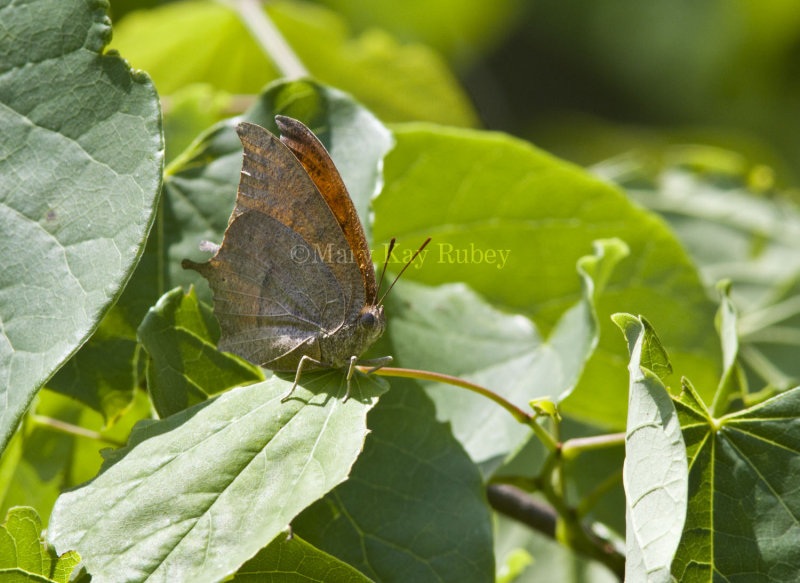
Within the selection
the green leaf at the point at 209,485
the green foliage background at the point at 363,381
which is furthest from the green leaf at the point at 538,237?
the green leaf at the point at 209,485

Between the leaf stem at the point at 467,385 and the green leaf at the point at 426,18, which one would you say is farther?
the green leaf at the point at 426,18

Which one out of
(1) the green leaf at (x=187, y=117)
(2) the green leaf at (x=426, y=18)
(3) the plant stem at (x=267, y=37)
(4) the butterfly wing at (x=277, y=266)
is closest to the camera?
(4) the butterfly wing at (x=277, y=266)

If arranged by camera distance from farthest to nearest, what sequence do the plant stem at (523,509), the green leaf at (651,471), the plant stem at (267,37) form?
the plant stem at (267,37) → the plant stem at (523,509) → the green leaf at (651,471)

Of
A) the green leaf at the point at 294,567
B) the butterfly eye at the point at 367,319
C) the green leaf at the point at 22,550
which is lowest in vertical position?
the green leaf at the point at 294,567

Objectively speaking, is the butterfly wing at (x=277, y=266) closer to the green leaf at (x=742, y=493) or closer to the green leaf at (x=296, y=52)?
the green leaf at (x=742, y=493)

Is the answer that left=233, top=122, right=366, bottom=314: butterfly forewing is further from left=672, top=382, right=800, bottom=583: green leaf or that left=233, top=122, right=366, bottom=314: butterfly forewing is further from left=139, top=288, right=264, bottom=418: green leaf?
left=672, top=382, right=800, bottom=583: green leaf

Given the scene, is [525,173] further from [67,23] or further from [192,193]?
[67,23]

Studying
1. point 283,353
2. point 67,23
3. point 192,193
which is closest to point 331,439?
point 283,353

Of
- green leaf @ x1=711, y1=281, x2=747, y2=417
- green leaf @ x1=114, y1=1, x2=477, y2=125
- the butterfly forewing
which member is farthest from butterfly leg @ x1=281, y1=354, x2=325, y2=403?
green leaf @ x1=114, y1=1, x2=477, y2=125
